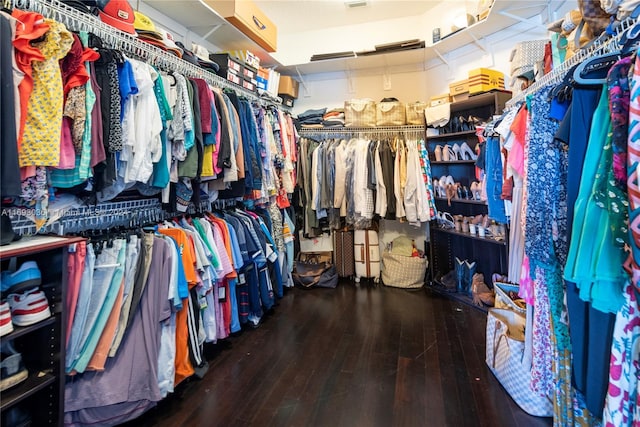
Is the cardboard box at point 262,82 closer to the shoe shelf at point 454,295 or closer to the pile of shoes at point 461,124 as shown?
the pile of shoes at point 461,124

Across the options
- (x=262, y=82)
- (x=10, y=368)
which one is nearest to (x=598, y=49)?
(x=10, y=368)

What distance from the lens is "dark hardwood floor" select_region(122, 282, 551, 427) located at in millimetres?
1464

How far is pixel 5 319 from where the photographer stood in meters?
1.00

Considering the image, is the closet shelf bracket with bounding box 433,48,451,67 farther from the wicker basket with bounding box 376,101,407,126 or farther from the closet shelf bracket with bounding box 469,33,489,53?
the wicker basket with bounding box 376,101,407,126

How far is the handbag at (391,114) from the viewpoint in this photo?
3.29 metres

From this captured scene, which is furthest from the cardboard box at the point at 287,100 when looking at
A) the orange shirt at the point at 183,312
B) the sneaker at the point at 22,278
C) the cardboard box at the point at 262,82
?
the sneaker at the point at 22,278

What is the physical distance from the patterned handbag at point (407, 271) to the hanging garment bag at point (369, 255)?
8.0 inches

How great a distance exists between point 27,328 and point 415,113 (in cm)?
339

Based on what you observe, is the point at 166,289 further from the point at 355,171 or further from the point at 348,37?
the point at 348,37

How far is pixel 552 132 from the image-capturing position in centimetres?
113

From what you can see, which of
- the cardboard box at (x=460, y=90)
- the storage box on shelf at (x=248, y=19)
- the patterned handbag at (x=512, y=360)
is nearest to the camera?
the patterned handbag at (x=512, y=360)

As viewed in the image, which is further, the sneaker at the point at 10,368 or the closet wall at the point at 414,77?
the closet wall at the point at 414,77

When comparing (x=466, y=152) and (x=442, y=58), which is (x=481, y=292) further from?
(x=442, y=58)

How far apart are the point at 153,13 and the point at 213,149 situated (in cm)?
154
